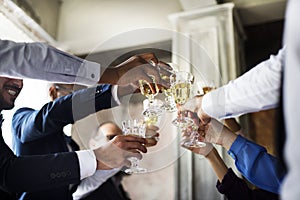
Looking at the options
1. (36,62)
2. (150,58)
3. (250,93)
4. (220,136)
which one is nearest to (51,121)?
(36,62)

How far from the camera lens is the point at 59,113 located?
1.11m

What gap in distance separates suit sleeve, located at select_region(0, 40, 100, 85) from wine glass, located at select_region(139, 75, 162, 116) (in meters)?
0.16

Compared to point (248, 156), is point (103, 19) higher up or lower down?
higher up

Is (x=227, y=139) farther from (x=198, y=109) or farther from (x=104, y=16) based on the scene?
(x=104, y=16)

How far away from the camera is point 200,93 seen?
0.99 metres

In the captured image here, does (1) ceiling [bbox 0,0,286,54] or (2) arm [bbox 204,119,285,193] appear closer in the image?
(2) arm [bbox 204,119,285,193]

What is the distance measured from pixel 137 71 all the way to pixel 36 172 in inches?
13.1

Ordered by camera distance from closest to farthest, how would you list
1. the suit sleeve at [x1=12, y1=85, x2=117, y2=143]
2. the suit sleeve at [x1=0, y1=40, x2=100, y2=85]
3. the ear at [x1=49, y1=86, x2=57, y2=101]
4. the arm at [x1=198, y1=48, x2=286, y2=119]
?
1. the arm at [x1=198, y1=48, x2=286, y2=119]
2. the suit sleeve at [x1=0, y1=40, x2=100, y2=85]
3. the suit sleeve at [x1=12, y1=85, x2=117, y2=143]
4. the ear at [x1=49, y1=86, x2=57, y2=101]

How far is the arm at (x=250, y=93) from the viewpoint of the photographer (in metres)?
0.74

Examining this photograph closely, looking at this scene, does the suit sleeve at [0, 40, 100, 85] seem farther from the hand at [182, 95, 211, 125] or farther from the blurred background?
the hand at [182, 95, 211, 125]

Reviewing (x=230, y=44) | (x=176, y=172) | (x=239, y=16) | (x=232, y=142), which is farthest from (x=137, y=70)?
(x=239, y=16)

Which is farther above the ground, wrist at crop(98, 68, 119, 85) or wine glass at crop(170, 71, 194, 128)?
wrist at crop(98, 68, 119, 85)

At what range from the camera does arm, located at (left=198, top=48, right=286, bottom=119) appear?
74 cm

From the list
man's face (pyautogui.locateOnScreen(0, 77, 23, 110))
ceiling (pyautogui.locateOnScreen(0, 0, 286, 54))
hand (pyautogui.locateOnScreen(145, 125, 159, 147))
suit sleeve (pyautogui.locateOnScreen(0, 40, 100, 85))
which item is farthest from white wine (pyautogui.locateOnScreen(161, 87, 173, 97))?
ceiling (pyautogui.locateOnScreen(0, 0, 286, 54))
